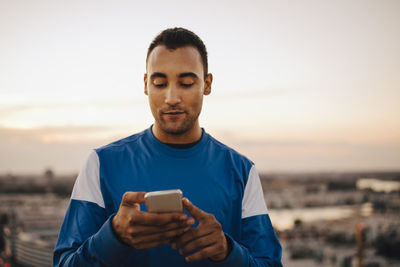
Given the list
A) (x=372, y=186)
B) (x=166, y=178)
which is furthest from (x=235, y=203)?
(x=372, y=186)

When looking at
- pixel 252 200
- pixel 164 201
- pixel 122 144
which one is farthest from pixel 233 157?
pixel 164 201

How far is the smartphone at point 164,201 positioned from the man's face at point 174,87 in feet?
1.17

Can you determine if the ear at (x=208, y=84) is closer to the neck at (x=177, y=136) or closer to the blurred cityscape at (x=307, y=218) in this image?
the neck at (x=177, y=136)

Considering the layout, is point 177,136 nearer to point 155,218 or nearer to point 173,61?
point 173,61

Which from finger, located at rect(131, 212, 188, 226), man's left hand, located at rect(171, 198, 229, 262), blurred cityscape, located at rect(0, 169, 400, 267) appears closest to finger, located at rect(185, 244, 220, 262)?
man's left hand, located at rect(171, 198, 229, 262)

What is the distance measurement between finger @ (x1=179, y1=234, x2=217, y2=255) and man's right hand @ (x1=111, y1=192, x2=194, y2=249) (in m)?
0.04

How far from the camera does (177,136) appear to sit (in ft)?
3.74

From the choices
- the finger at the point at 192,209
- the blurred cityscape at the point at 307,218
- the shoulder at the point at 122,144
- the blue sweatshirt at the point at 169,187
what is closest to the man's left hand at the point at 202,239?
the finger at the point at 192,209

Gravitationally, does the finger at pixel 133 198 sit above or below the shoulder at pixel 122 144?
below

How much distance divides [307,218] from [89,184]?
4911 cm

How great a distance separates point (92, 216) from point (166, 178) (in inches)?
8.9

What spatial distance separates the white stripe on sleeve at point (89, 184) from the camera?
103cm

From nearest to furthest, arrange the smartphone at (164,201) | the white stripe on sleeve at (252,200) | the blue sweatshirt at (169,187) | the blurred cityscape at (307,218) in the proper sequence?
1. the smartphone at (164,201)
2. the blue sweatshirt at (169,187)
3. the white stripe on sleeve at (252,200)
4. the blurred cityscape at (307,218)

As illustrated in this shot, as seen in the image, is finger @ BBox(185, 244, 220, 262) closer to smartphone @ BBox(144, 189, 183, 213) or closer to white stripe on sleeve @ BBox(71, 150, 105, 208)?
smartphone @ BBox(144, 189, 183, 213)
